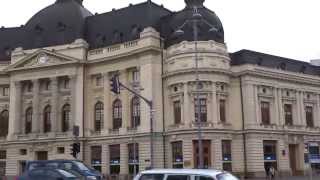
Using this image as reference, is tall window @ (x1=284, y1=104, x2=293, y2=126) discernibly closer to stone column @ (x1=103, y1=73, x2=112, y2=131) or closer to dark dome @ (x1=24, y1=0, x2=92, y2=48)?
stone column @ (x1=103, y1=73, x2=112, y2=131)

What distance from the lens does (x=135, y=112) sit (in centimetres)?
6191

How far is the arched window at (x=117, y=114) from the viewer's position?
63.5m

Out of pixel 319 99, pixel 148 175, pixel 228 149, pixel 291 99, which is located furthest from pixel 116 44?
pixel 148 175

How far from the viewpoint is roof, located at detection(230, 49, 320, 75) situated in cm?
6256

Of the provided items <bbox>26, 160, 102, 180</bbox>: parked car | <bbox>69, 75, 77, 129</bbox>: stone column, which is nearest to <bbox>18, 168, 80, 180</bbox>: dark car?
<bbox>26, 160, 102, 180</bbox>: parked car

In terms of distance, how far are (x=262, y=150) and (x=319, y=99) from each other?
1521 cm

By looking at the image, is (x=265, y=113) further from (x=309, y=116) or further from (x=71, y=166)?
(x=71, y=166)

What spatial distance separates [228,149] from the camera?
58.9m

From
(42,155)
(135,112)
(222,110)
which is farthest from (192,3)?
(42,155)

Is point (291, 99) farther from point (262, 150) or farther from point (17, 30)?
point (17, 30)

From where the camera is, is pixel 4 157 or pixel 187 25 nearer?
pixel 187 25

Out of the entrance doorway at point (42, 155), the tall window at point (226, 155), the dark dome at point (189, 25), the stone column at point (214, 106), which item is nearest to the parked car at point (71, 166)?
the stone column at point (214, 106)

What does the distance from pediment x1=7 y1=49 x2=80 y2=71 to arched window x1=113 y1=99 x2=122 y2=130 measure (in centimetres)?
736

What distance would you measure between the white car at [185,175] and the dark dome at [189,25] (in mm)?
40109
